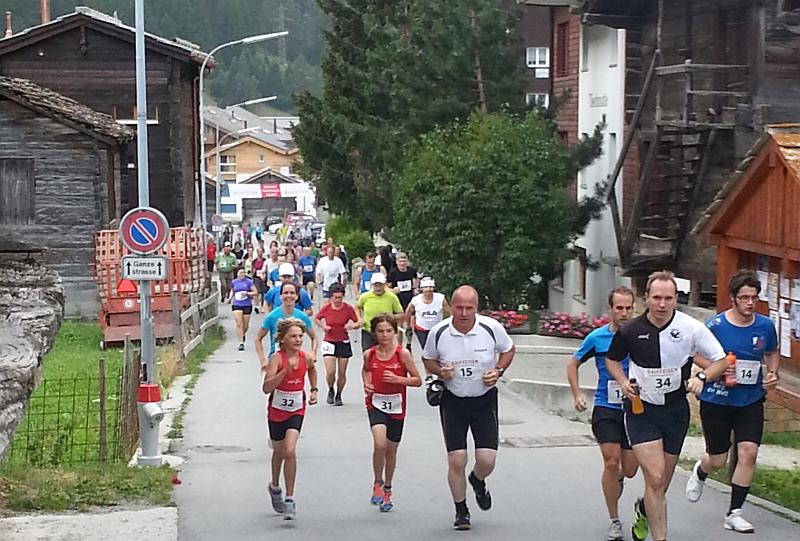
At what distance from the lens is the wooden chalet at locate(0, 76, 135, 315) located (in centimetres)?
3294

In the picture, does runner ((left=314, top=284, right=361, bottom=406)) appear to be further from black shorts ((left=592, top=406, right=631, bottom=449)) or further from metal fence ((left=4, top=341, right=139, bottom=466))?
black shorts ((left=592, top=406, right=631, bottom=449))

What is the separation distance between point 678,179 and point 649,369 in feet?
49.6

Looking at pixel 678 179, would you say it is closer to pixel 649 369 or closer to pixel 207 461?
pixel 207 461

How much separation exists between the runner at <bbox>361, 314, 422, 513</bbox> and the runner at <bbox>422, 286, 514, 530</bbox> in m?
0.82

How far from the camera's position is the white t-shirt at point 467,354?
9375 mm

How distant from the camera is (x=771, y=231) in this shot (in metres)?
12.0

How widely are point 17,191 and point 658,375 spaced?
27.6 metres

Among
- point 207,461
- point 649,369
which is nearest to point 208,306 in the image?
point 207,461

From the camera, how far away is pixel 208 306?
31.0 meters

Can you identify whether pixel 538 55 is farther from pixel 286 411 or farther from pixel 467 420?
pixel 467 420

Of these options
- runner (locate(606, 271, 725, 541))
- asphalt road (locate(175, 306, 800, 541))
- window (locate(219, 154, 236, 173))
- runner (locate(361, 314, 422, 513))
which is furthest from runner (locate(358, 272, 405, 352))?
window (locate(219, 154, 236, 173))

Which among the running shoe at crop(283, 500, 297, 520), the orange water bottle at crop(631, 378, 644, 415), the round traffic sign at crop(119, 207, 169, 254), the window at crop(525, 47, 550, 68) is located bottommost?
the running shoe at crop(283, 500, 297, 520)

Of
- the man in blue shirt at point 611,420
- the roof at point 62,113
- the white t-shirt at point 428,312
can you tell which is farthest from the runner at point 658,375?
the roof at point 62,113

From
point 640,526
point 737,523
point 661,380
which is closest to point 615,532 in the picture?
point 640,526
